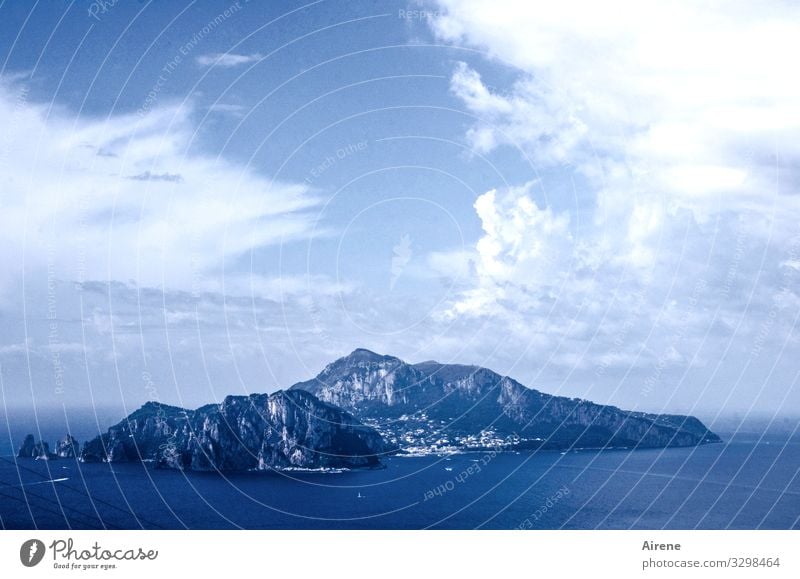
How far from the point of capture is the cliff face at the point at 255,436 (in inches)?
1325

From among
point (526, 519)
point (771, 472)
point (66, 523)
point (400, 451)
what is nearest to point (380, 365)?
point (400, 451)

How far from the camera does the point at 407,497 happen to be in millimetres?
30828

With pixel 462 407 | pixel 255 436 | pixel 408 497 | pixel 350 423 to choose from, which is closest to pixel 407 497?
pixel 408 497

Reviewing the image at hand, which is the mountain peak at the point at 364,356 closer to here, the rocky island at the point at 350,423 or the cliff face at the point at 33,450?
the rocky island at the point at 350,423

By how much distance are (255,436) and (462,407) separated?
33.6 feet

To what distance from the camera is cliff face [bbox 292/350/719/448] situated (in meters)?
33.6

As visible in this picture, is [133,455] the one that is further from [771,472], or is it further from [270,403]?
[771,472]

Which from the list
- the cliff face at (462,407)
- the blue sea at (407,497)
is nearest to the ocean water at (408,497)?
the blue sea at (407,497)

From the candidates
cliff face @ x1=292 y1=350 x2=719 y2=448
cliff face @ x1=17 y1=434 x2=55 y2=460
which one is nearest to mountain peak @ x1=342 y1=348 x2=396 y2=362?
cliff face @ x1=292 y1=350 x2=719 y2=448

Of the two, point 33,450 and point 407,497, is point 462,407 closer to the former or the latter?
point 407,497

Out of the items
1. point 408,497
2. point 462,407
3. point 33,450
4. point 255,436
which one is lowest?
point 408,497
